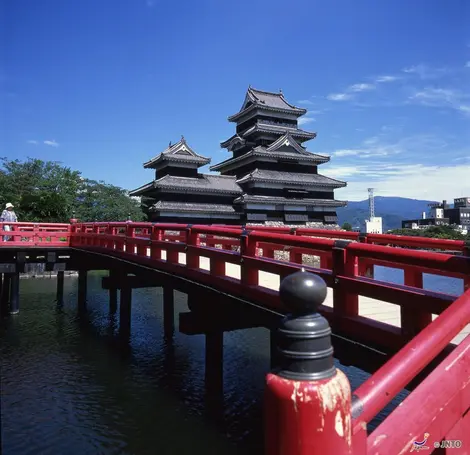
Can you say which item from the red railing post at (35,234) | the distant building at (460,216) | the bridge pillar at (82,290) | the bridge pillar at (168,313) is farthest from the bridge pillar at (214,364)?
the distant building at (460,216)

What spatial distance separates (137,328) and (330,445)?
44.5ft

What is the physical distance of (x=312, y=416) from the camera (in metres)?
1.44

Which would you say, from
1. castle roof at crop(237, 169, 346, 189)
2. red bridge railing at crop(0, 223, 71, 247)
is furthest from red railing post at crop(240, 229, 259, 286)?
castle roof at crop(237, 169, 346, 189)

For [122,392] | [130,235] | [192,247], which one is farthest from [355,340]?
[130,235]

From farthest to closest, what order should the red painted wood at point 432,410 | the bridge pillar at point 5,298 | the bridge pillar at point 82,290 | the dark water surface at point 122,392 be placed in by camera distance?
the bridge pillar at point 82,290 < the bridge pillar at point 5,298 < the dark water surface at point 122,392 < the red painted wood at point 432,410

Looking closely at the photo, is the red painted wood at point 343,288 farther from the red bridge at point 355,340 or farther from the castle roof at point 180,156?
the castle roof at point 180,156

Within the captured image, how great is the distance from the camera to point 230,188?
33344 mm

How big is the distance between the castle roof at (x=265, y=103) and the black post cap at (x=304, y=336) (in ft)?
127

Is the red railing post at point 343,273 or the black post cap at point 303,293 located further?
the red railing post at point 343,273

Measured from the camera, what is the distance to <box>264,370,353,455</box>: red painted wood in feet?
4.72

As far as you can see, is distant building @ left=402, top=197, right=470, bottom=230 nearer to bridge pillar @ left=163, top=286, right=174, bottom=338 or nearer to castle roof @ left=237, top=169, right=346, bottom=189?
castle roof @ left=237, top=169, right=346, bottom=189

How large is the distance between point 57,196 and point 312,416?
119 ft

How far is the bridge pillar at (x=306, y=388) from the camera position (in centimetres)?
144

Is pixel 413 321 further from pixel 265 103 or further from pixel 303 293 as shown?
pixel 265 103
